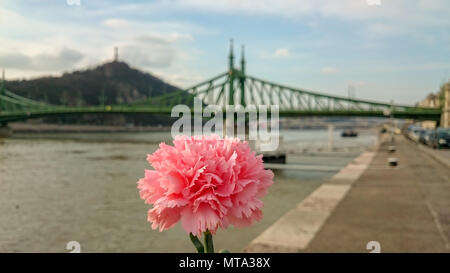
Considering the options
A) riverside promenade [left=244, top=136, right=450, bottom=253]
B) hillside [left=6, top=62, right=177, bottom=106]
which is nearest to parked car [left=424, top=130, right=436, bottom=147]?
riverside promenade [left=244, top=136, right=450, bottom=253]

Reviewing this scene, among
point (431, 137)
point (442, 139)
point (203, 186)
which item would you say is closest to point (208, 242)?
point (203, 186)

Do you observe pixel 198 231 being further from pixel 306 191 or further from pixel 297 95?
pixel 297 95

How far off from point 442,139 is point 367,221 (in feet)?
74.2

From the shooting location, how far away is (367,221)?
7590mm

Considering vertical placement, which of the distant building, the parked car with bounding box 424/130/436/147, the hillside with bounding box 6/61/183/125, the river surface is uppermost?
the hillside with bounding box 6/61/183/125

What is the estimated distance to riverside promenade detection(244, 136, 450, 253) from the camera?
6109mm

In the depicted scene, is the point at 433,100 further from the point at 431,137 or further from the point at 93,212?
the point at 93,212

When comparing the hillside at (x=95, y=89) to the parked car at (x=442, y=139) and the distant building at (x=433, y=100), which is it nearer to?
the distant building at (x=433, y=100)

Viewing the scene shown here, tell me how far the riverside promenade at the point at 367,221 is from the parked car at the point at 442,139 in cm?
1568

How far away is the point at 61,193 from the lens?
1709 cm

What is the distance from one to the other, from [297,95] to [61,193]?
49133mm

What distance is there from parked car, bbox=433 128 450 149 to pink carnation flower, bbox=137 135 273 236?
29203mm

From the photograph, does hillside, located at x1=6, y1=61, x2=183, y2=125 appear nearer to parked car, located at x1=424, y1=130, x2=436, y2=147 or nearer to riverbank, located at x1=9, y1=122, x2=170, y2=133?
riverbank, located at x1=9, y1=122, x2=170, y2=133
